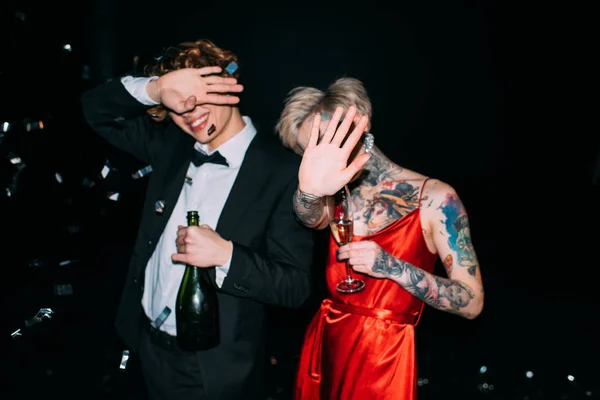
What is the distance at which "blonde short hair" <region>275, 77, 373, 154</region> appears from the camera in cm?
208

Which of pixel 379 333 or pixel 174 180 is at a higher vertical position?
pixel 174 180

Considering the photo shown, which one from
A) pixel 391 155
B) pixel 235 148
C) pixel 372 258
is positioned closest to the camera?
pixel 372 258

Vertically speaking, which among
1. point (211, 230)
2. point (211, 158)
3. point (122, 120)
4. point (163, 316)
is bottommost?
point (163, 316)

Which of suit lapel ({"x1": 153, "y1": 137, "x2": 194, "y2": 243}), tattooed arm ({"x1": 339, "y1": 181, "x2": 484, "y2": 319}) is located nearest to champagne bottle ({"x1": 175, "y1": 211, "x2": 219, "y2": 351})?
suit lapel ({"x1": 153, "y1": 137, "x2": 194, "y2": 243})

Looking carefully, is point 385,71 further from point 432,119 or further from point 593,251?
point 593,251

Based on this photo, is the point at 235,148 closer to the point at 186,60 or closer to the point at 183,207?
the point at 183,207

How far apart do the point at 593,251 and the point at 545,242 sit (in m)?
0.64

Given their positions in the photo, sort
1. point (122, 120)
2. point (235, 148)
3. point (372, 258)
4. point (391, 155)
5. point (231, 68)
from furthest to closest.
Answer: point (391, 155), point (122, 120), point (231, 68), point (235, 148), point (372, 258)

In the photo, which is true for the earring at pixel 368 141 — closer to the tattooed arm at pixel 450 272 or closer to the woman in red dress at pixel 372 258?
the woman in red dress at pixel 372 258

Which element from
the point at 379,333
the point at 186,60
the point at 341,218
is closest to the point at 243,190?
the point at 341,218

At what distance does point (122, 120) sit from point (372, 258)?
140 cm

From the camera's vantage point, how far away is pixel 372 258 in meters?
1.76

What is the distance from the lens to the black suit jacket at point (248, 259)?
6.28 feet

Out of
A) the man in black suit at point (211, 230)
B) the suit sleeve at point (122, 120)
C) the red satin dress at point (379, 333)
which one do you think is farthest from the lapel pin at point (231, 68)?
the red satin dress at point (379, 333)
